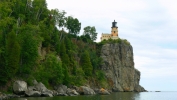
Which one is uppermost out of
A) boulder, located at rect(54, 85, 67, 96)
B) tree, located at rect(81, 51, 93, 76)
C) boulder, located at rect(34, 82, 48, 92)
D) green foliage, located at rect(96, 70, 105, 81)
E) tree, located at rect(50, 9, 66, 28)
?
tree, located at rect(50, 9, 66, 28)

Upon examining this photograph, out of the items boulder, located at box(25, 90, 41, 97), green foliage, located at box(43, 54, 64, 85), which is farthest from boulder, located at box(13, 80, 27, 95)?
green foliage, located at box(43, 54, 64, 85)

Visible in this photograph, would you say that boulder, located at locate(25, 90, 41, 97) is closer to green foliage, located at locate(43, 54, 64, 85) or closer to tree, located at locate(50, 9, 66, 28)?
green foliage, located at locate(43, 54, 64, 85)

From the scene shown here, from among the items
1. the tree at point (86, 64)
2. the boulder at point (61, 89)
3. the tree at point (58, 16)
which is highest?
the tree at point (58, 16)

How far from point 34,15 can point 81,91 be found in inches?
1106

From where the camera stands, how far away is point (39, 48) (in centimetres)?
7169

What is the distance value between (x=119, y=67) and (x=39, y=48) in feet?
186

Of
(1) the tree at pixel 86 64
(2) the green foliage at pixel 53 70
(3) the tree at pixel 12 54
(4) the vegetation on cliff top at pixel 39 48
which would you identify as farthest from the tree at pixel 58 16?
(3) the tree at pixel 12 54

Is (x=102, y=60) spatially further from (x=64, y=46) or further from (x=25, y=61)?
(x=25, y=61)

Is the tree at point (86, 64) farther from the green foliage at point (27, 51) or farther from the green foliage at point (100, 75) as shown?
the green foliage at point (27, 51)

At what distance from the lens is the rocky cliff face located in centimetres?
11397

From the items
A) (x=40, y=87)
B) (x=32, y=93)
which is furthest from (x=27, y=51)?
(x=32, y=93)

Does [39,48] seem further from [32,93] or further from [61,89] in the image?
[32,93]

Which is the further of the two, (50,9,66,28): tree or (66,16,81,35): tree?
(66,16,81,35): tree

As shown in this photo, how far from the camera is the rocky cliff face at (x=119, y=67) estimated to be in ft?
374
